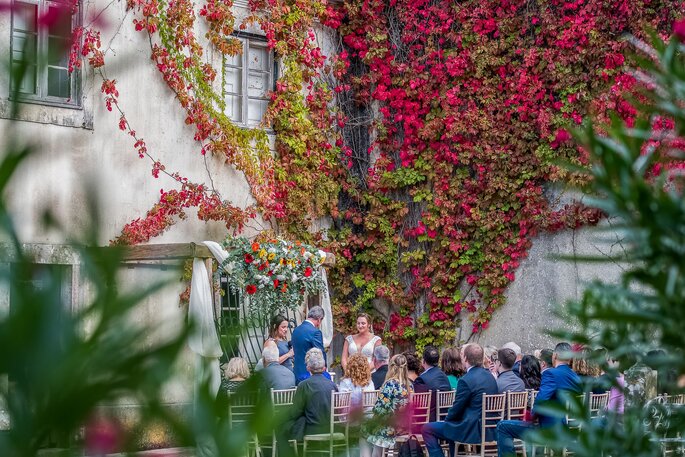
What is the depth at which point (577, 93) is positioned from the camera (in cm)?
1042

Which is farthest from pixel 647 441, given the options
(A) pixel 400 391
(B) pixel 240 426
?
(A) pixel 400 391

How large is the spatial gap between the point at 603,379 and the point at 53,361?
976 mm

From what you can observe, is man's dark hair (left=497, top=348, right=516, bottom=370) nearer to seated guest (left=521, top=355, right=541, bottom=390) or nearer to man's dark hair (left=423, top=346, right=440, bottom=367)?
seated guest (left=521, top=355, right=541, bottom=390)

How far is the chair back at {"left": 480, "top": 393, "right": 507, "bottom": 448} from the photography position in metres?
7.55

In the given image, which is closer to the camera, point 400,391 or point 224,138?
point 400,391

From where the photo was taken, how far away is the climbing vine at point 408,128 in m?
10.4

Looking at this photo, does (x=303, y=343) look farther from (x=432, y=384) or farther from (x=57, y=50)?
(x=57, y=50)

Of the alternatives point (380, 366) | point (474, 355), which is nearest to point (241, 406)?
point (474, 355)

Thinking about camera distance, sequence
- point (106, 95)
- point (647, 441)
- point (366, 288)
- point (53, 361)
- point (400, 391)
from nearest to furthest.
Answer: point (53, 361)
point (647, 441)
point (400, 391)
point (106, 95)
point (366, 288)

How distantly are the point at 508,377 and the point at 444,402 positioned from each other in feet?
1.81

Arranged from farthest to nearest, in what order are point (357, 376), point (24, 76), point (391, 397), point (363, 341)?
point (363, 341), point (357, 376), point (391, 397), point (24, 76)

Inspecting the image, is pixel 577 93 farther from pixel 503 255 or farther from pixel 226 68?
pixel 226 68

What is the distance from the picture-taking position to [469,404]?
7.67 m

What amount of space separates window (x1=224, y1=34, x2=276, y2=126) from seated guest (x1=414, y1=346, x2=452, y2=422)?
165 inches
